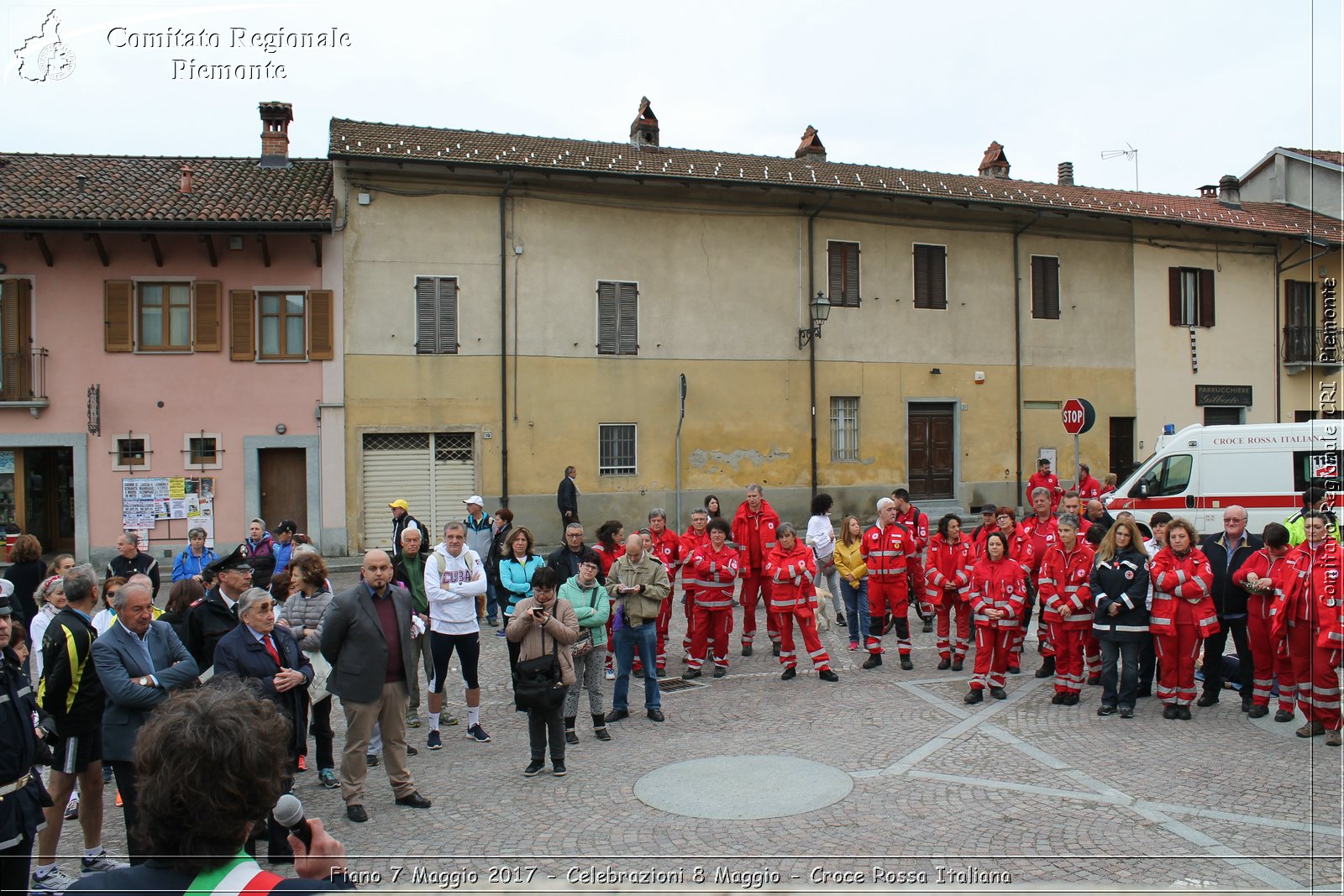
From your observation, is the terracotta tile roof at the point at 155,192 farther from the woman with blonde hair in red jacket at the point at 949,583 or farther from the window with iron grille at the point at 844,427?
the woman with blonde hair in red jacket at the point at 949,583

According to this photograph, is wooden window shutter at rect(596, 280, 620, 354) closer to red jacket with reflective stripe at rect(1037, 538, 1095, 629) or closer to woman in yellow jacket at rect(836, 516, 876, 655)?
woman in yellow jacket at rect(836, 516, 876, 655)

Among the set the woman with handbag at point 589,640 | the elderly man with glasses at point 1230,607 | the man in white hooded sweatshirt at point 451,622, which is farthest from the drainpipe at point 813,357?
the man in white hooded sweatshirt at point 451,622

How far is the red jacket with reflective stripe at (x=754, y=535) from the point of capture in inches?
467

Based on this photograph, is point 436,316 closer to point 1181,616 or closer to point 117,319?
point 117,319

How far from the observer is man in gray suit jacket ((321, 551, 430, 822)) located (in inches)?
247

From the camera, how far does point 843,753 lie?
7.27m

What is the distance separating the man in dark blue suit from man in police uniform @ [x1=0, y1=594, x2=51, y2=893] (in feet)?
8.78

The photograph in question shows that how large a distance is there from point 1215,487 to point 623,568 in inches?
506

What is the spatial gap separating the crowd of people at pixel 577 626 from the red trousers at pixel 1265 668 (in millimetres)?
17

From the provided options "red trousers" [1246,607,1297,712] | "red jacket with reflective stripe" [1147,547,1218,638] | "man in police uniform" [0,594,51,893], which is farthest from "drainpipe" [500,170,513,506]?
"man in police uniform" [0,594,51,893]

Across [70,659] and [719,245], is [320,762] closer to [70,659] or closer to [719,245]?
[70,659]

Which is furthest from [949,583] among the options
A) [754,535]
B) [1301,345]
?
[1301,345]

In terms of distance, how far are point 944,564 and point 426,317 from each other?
45.5 feet

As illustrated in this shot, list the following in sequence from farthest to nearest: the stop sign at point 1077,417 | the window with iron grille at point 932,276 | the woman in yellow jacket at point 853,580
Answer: the window with iron grille at point 932,276, the stop sign at point 1077,417, the woman in yellow jacket at point 853,580
